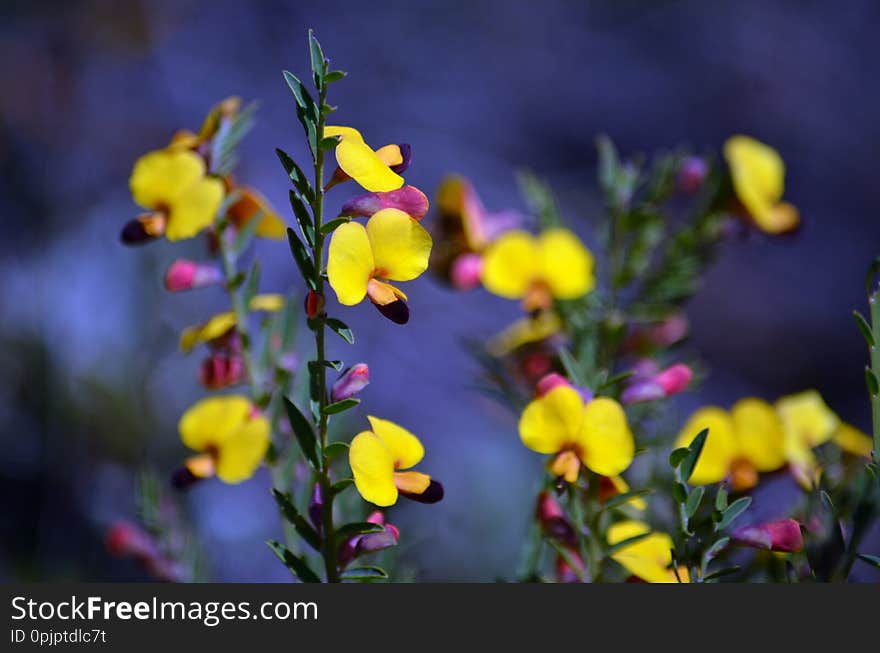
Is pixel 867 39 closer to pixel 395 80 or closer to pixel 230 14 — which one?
pixel 395 80

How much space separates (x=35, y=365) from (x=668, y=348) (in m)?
1.37

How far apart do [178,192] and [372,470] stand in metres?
0.33

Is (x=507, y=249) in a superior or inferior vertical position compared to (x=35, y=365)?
inferior

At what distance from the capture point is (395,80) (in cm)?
332

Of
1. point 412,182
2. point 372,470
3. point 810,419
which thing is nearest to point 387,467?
point 372,470

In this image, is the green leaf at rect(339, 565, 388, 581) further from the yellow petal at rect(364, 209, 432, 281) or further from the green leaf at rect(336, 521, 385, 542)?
the yellow petal at rect(364, 209, 432, 281)

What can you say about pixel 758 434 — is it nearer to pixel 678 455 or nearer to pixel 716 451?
pixel 716 451

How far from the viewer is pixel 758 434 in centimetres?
86

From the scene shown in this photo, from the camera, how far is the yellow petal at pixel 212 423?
0.82m

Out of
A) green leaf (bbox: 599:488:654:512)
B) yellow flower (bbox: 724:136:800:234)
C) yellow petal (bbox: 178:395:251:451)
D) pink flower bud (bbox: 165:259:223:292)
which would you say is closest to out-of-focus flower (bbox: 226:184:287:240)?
pink flower bud (bbox: 165:259:223:292)

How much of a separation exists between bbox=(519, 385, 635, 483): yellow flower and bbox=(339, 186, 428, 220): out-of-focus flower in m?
0.19

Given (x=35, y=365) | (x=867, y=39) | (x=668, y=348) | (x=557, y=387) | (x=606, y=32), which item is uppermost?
(x=606, y=32)

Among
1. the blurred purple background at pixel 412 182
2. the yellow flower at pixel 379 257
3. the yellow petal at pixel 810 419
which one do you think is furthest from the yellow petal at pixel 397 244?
the blurred purple background at pixel 412 182

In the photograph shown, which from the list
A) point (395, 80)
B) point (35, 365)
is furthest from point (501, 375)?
point (395, 80)
